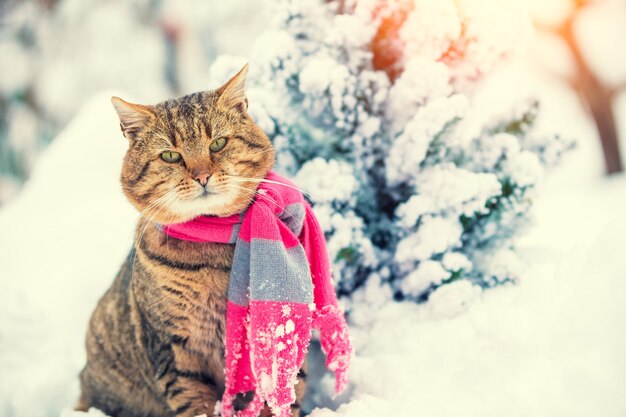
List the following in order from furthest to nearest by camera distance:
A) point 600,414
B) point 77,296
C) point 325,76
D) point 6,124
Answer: point 6,124 < point 77,296 < point 325,76 < point 600,414

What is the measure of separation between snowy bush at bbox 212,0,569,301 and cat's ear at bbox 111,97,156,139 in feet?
1.51

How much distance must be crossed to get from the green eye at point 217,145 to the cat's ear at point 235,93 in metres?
0.12

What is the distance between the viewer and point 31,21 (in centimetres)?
513

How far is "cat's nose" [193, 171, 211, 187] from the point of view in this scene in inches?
51.1

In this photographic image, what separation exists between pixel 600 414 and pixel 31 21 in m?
5.79

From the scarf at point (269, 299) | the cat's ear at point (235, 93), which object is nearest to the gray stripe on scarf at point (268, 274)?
the scarf at point (269, 299)

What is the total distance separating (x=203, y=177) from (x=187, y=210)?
110 mm

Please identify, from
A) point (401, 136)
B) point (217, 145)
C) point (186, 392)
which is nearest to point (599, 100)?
point (401, 136)

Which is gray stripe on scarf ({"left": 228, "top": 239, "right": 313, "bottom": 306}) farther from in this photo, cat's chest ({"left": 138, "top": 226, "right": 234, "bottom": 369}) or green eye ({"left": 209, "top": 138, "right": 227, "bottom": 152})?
green eye ({"left": 209, "top": 138, "right": 227, "bottom": 152})

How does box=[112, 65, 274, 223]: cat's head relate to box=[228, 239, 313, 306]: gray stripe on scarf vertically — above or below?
above

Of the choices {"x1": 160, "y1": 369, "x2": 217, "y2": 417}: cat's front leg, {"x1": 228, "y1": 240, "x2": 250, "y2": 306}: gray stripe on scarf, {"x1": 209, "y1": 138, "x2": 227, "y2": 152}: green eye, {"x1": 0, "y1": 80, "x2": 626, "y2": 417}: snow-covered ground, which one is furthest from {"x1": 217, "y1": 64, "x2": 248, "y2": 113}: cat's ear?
{"x1": 160, "y1": 369, "x2": 217, "y2": 417}: cat's front leg

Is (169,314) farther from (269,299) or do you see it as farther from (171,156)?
(171,156)

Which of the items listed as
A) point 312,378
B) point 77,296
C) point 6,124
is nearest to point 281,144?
point 312,378

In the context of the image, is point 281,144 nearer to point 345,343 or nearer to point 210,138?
point 210,138
